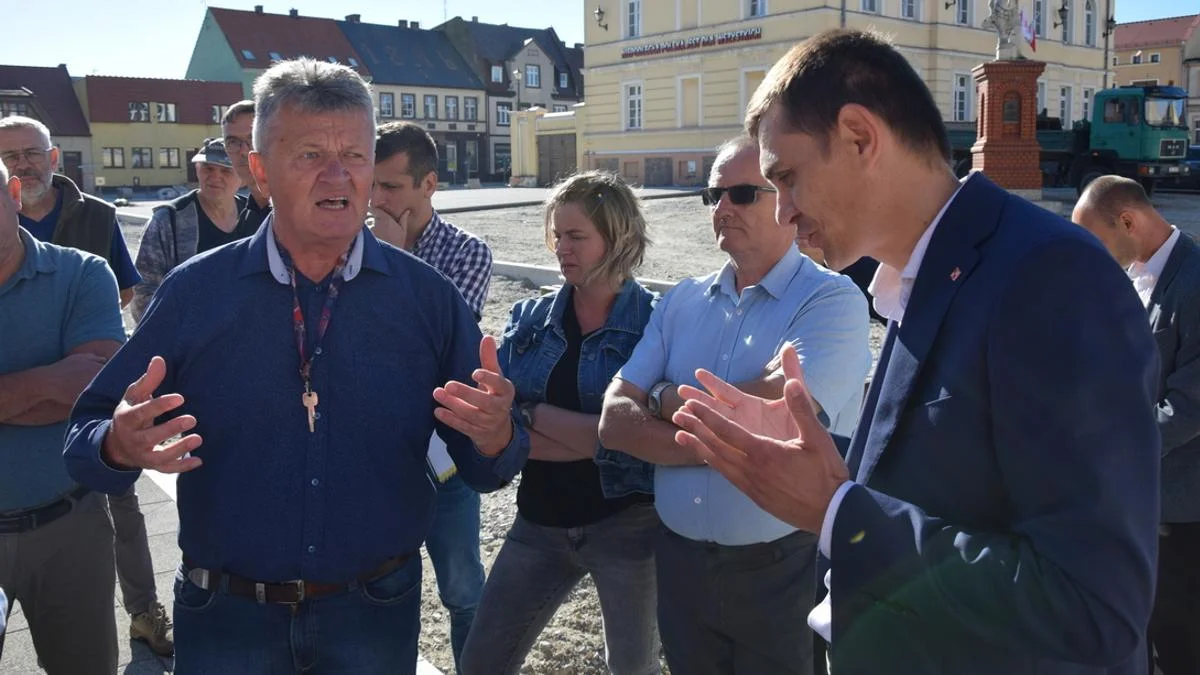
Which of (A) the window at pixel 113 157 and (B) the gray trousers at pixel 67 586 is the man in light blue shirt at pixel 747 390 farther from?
(A) the window at pixel 113 157

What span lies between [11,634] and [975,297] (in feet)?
13.9

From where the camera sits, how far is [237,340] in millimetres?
2336

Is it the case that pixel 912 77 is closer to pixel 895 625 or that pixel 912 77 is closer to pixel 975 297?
pixel 975 297

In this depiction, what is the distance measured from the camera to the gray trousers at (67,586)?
3035mm

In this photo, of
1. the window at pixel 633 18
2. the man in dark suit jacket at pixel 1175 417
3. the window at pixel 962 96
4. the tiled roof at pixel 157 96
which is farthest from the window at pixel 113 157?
the man in dark suit jacket at pixel 1175 417

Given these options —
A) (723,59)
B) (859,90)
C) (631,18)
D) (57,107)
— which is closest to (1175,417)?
(859,90)

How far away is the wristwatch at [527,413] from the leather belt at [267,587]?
1.01 m

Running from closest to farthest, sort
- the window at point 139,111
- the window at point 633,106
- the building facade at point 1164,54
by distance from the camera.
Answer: the window at point 633,106
the window at point 139,111
the building facade at point 1164,54

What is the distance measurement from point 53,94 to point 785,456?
201 feet

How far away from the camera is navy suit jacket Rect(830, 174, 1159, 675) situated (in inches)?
54.7

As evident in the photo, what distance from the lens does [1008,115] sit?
77.0ft

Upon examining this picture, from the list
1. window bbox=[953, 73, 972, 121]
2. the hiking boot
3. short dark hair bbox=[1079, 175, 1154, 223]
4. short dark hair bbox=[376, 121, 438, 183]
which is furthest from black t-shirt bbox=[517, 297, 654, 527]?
window bbox=[953, 73, 972, 121]

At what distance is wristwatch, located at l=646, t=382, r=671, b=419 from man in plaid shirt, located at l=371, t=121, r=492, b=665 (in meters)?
0.99

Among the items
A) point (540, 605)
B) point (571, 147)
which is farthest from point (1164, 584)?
point (571, 147)
